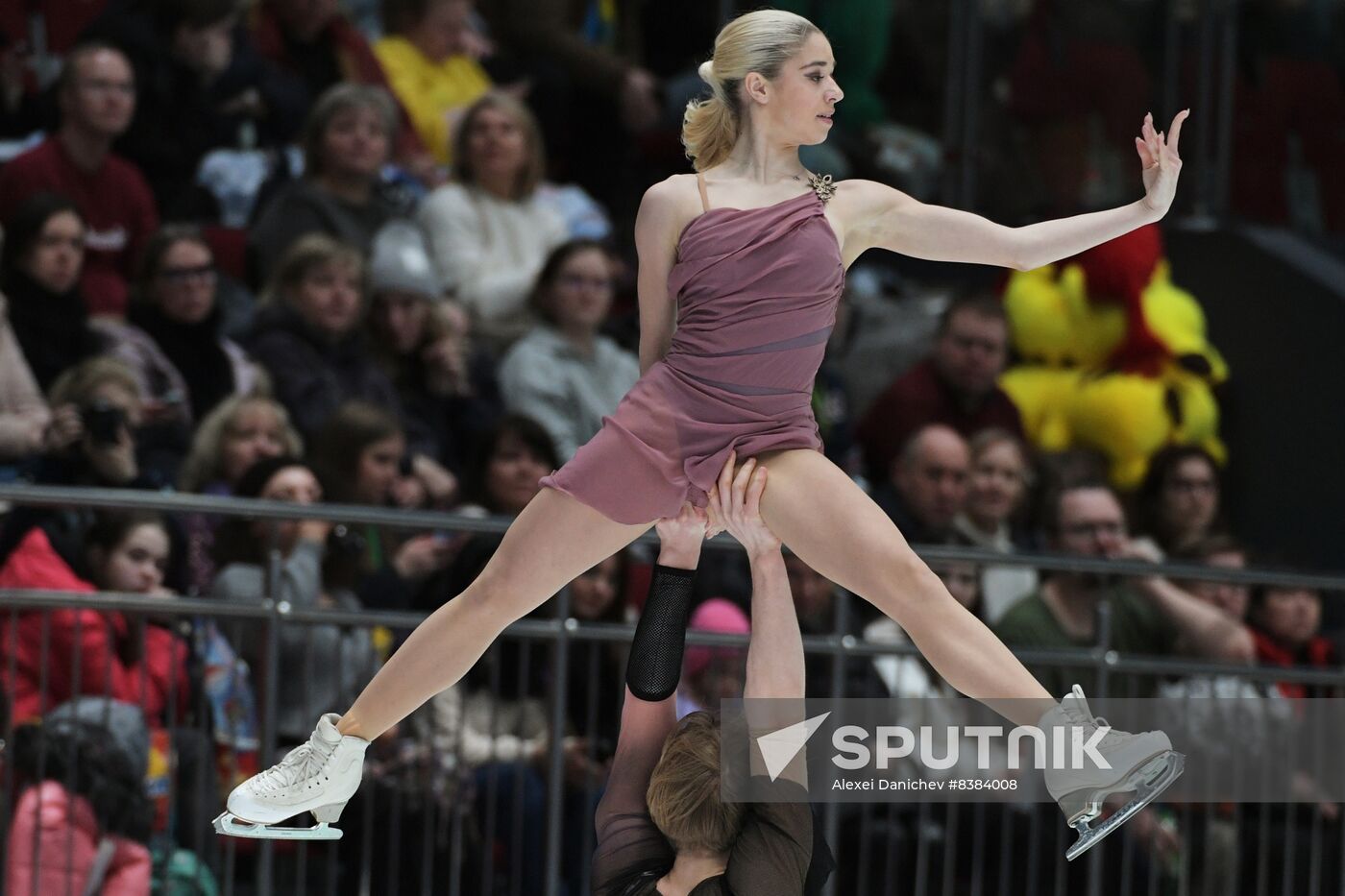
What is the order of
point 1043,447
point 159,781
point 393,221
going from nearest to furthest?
point 159,781, point 393,221, point 1043,447

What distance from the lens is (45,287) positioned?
6758mm

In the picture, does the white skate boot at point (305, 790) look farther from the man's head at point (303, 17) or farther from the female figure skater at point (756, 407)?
the man's head at point (303, 17)

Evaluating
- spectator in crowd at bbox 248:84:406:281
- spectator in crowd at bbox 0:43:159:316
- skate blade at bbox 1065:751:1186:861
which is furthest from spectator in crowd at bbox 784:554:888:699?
spectator in crowd at bbox 0:43:159:316

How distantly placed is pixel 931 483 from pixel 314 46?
3026mm

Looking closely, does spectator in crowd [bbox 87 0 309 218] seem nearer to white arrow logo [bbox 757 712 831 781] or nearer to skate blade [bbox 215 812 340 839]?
skate blade [bbox 215 812 340 839]

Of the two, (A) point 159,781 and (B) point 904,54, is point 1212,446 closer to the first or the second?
(B) point 904,54

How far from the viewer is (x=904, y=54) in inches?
357

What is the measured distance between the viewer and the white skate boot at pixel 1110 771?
3.88m

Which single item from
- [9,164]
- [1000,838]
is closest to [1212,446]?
[1000,838]

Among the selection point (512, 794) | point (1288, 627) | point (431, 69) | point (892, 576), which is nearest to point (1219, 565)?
point (1288, 627)

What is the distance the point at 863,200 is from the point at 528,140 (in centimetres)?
395

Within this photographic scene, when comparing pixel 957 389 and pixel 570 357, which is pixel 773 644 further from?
pixel 957 389

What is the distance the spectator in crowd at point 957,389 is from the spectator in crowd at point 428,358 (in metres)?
1.49

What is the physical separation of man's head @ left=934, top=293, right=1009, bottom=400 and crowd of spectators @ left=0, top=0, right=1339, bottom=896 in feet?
0.04
